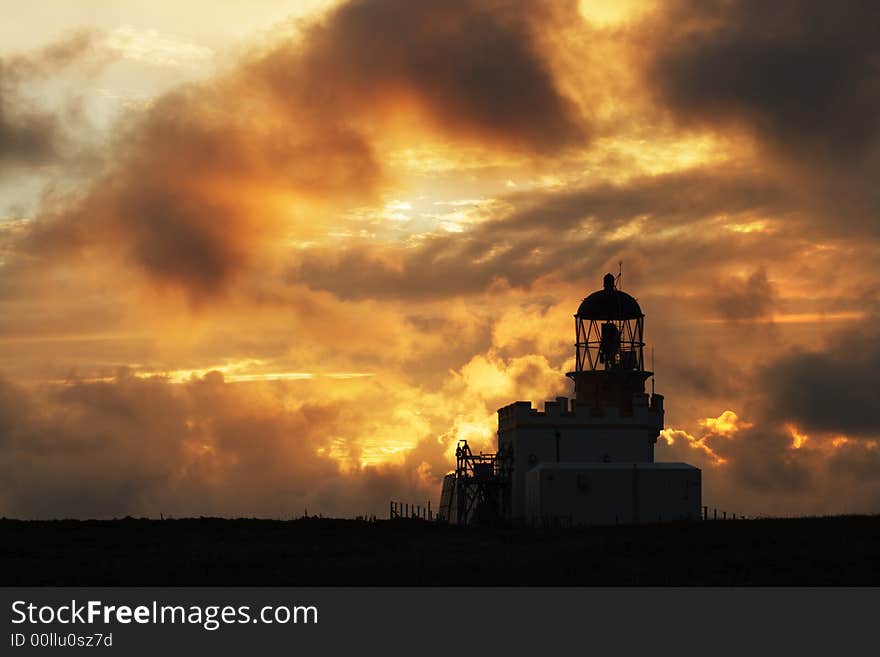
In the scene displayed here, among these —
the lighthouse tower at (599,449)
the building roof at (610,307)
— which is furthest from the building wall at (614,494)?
the building roof at (610,307)

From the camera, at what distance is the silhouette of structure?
2584 inches

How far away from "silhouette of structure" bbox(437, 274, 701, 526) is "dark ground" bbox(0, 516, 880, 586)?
9.30 metres

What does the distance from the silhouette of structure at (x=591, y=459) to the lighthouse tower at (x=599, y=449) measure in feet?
0.15

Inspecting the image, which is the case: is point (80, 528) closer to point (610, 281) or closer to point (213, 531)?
point (213, 531)

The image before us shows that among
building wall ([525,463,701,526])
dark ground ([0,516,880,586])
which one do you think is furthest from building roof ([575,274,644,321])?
dark ground ([0,516,880,586])

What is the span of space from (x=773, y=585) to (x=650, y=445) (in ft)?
113

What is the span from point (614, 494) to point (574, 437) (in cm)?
618

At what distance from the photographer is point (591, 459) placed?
233 feet

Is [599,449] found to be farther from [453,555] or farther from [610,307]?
[453,555]

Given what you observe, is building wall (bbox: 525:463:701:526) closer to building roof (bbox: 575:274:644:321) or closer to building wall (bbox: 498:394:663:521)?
building wall (bbox: 498:394:663:521)

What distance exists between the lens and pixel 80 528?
189 ft

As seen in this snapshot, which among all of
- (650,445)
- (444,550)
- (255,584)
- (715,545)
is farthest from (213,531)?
(650,445)

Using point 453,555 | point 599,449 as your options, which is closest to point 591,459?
point 599,449

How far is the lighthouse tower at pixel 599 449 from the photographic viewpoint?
215 feet
